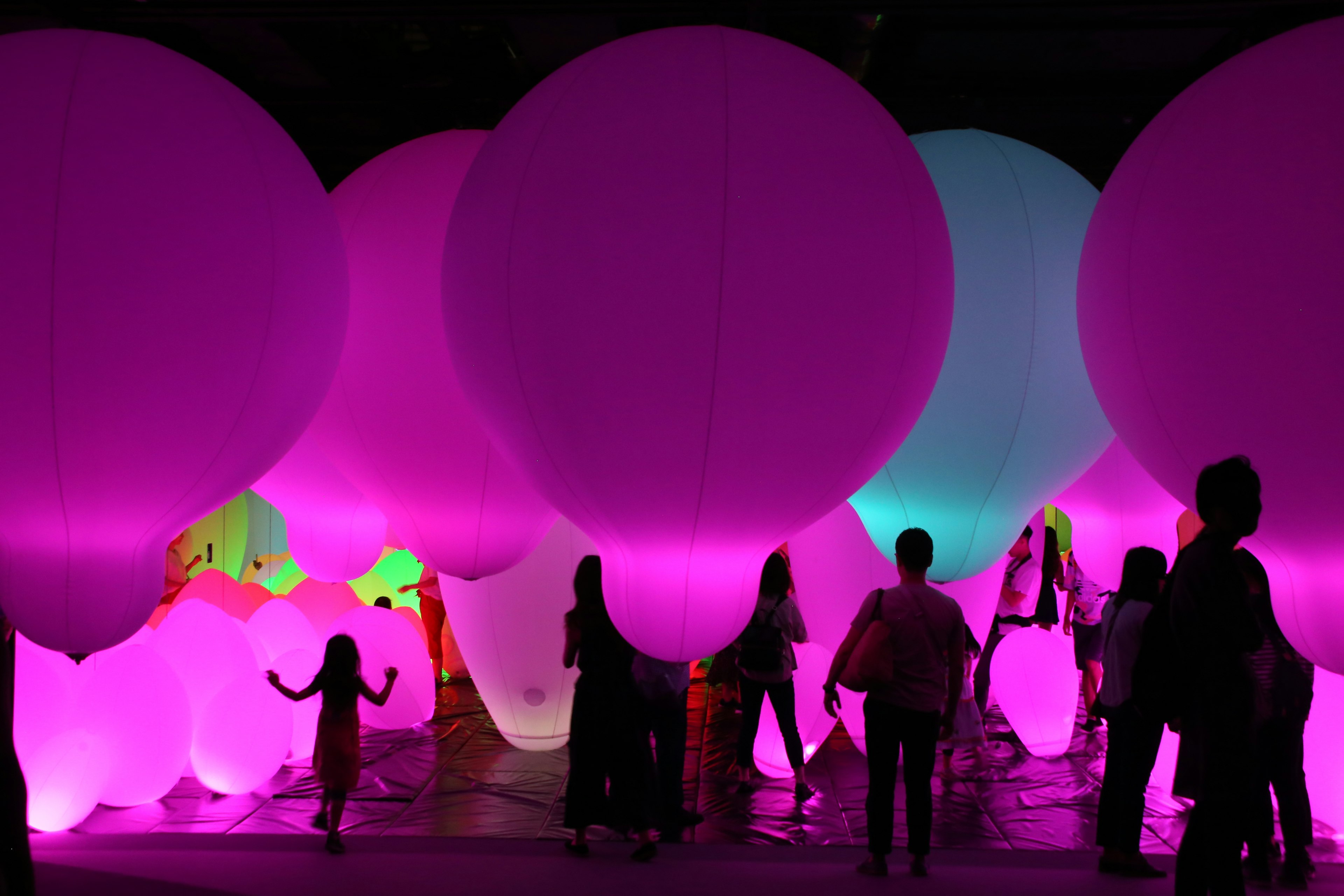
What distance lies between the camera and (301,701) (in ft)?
13.5

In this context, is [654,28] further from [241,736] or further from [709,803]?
[241,736]

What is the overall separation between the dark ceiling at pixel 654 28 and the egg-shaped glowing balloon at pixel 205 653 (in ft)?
6.97

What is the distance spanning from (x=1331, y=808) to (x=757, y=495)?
9.83ft

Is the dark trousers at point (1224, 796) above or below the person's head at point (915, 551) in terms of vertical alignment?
below

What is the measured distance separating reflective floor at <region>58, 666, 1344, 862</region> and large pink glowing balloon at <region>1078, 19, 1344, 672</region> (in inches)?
80.2

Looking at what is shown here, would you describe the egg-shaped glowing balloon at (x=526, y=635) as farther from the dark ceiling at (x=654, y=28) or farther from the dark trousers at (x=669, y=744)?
the dark ceiling at (x=654, y=28)

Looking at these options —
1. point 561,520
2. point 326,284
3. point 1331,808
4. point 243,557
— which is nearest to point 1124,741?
point 1331,808

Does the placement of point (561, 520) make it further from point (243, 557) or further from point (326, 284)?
point (243, 557)

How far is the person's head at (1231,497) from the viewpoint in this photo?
1.48m

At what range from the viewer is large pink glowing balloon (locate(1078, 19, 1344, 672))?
1333mm

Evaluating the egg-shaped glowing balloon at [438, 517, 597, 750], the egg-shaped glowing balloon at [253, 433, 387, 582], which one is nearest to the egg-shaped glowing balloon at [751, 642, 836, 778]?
the egg-shaped glowing balloon at [438, 517, 597, 750]

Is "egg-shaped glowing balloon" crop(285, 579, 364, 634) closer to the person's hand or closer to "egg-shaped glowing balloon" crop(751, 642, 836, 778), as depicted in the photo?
"egg-shaped glowing balloon" crop(751, 642, 836, 778)

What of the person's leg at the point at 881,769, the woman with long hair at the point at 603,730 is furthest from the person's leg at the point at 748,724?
the person's leg at the point at 881,769

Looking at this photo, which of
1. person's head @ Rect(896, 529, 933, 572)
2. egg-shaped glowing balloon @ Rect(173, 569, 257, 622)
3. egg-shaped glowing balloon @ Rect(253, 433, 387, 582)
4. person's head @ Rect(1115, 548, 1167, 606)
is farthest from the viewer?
egg-shaped glowing balloon @ Rect(173, 569, 257, 622)
